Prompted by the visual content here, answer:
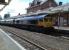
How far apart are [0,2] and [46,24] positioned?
24179 millimetres

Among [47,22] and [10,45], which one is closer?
[10,45]

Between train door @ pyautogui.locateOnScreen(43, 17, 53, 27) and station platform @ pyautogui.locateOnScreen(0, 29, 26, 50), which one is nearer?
station platform @ pyautogui.locateOnScreen(0, 29, 26, 50)

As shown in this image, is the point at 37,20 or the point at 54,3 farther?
the point at 54,3

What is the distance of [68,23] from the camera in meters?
48.0

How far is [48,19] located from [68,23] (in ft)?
48.5

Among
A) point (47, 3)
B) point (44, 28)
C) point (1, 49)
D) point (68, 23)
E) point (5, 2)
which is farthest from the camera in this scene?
point (47, 3)

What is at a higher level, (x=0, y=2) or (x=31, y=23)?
(x=0, y=2)

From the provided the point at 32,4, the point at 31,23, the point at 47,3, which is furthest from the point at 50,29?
the point at 32,4

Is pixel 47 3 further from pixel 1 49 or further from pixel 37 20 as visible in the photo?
pixel 1 49

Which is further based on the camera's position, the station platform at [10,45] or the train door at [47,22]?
the train door at [47,22]

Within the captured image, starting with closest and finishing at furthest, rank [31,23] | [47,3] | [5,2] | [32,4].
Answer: [5,2], [31,23], [47,3], [32,4]

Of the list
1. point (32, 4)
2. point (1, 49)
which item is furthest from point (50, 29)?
point (32, 4)

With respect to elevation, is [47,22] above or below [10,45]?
above

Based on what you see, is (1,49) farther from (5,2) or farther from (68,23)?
(68,23)
